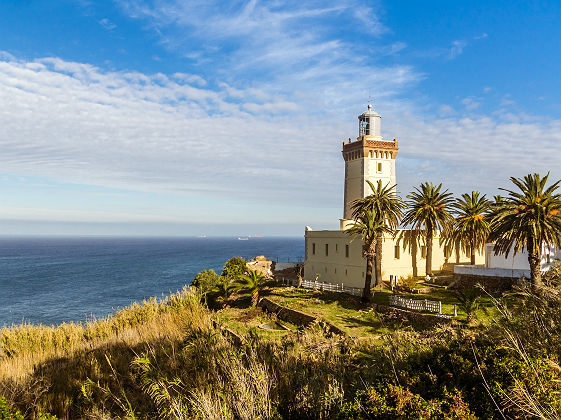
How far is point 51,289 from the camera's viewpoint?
6619 centimetres

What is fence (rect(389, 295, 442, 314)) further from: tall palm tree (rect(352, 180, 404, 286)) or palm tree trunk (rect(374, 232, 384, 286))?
palm tree trunk (rect(374, 232, 384, 286))

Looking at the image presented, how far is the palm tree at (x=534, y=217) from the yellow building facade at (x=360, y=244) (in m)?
12.9

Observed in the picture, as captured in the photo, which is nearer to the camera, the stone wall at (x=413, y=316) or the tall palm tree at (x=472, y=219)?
the stone wall at (x=413, y=316)

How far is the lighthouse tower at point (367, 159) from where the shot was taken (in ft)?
142

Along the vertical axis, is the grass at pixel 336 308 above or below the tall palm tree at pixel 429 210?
below

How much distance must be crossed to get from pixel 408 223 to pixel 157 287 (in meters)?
48.7

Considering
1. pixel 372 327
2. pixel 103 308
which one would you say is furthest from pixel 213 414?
pixel 103 308

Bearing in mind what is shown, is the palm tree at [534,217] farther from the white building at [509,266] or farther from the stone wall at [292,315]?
the stone wall at [292,315]

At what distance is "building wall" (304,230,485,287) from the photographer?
36.0 metres

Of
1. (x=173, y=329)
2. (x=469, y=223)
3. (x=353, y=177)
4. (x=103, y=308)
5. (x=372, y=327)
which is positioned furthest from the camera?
(x=103, y=308)

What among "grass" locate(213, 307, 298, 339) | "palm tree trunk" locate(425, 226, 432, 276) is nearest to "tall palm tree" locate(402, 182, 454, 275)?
"palm tree trunk" locate(425, 226, 432, 276)

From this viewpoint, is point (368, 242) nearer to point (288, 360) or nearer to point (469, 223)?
point (469, 223)

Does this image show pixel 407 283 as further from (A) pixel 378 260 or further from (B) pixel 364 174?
(B) pixel 364 174

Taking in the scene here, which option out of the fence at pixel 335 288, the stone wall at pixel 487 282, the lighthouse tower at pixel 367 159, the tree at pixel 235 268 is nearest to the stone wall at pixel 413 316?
the fence at pixel 335 288
